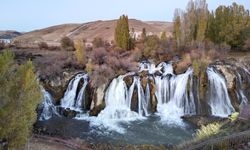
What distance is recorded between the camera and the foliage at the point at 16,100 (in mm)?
13375

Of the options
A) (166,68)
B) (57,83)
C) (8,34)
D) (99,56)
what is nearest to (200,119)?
(166,68)

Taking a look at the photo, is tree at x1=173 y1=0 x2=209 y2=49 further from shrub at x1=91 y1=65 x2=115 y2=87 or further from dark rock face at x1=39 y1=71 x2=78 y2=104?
dark rock face at x1=39 y1=71 x2=78 y2=104

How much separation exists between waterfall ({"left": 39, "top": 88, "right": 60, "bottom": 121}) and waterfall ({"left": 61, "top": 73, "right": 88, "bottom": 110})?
1.03m

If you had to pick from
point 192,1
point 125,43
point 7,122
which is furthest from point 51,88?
point 192,1

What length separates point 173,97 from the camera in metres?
30.3

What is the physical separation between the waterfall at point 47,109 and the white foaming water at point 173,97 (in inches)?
348

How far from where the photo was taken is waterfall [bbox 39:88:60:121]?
2872cm

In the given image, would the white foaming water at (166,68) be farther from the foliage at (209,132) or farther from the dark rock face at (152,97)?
the foliage at (209,132)

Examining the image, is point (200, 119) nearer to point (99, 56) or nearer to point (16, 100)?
point (99, 56)

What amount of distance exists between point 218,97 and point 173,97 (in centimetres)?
384

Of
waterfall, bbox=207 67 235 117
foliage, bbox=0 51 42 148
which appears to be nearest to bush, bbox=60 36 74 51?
waterfall, bbox=207 67 235 117

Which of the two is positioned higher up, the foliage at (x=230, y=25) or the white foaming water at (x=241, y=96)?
the foliage at (x=230, y=25)

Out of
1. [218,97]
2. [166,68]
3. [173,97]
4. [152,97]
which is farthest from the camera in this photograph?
[166,68]

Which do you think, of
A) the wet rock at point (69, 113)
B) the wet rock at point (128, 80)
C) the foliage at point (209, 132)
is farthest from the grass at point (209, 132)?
the wet rock at point (69, 113)
